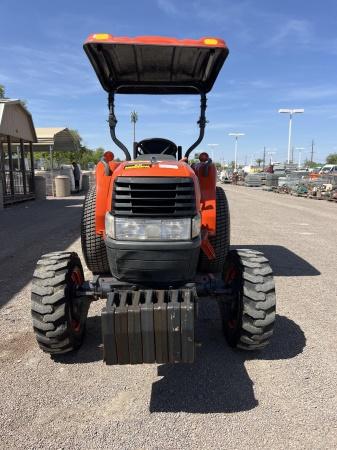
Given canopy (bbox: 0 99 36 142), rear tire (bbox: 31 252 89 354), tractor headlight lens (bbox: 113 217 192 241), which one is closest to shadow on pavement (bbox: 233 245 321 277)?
tractor headlight lens (bbox: 113 217 192 241)

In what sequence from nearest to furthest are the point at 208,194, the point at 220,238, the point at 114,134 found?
the point at 208,194
the point at 114,134
the point at 220,238

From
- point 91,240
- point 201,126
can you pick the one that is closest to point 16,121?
point 91,240

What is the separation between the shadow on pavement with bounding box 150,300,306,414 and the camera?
2.93m

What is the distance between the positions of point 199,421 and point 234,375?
655 mm

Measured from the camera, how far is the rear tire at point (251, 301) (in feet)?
10.8

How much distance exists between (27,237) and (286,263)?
556 centimetres

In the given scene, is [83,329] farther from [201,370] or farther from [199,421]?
[199,421]

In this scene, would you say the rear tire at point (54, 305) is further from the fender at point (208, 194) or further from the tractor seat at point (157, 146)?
the tractor seat at point (157, 146)

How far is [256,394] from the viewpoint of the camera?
3057mm

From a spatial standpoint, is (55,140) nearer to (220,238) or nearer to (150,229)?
(220,238)

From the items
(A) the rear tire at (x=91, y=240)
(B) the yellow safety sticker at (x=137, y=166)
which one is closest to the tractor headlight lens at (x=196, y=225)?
(B) the yellow safety sticker at (x=137, y=166)

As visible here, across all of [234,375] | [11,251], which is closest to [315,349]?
[234,375]

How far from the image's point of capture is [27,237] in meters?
9.26

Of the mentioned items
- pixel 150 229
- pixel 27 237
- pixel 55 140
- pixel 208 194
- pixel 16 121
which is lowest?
pixel 27 237
